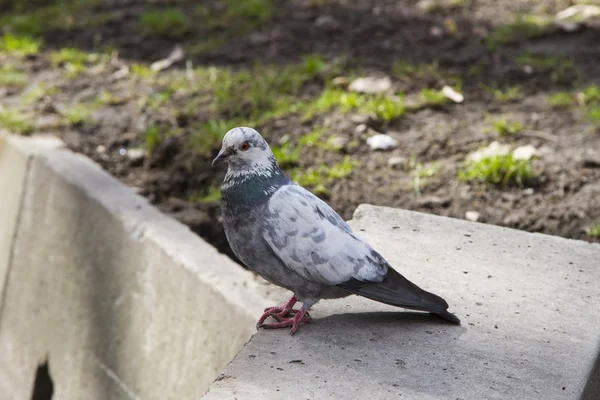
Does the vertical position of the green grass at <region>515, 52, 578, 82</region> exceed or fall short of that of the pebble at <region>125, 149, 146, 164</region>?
it exceeds it

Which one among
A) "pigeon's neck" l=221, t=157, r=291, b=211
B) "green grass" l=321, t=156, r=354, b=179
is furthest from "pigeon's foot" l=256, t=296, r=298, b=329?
"green grass" l=321, t=156, r=354, b=179

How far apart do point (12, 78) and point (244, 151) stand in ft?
13.0

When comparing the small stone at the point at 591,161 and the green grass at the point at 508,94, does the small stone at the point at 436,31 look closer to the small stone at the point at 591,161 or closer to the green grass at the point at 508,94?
the green grass at the point at 508,94

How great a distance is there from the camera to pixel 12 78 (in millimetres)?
5887

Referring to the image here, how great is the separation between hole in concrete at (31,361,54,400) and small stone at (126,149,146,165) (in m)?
Result: 1.23

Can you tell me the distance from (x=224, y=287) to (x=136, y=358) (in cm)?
79

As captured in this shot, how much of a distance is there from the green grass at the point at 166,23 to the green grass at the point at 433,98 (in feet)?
8.06

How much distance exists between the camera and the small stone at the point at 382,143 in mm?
4445

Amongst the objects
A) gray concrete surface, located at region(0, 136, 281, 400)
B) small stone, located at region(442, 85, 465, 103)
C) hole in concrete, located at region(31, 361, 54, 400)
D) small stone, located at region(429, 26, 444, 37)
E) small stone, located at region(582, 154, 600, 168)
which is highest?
small stone, located at region(429, 26, 444, 37)

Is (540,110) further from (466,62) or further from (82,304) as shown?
(82,304)

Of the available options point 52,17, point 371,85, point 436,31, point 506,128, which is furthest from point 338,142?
point 52,17

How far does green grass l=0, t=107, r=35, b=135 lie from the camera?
16.5ft

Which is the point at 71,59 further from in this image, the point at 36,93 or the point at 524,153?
the point at 524,153

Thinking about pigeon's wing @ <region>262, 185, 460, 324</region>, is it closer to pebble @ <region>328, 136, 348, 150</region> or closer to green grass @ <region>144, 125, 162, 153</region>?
pebble @ <region>328, 136, 348, 150</region>
